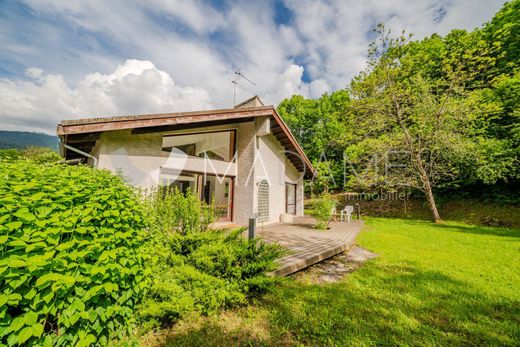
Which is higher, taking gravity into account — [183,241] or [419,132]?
[419,132]

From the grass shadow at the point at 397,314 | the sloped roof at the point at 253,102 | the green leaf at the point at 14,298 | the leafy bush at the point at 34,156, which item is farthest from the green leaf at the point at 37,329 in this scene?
the sloped roof at the point at 253,102

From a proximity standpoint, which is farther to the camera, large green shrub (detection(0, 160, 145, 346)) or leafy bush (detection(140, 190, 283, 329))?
leafy bush (detection(140, 190, 283, 329))

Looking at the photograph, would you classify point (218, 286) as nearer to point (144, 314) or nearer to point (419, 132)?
point (144, 314)

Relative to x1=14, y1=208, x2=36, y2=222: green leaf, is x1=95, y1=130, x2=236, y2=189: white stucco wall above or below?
above

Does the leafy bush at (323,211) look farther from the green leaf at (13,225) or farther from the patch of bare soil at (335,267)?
the green leaf at (13,225)

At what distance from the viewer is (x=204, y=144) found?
35.8ft

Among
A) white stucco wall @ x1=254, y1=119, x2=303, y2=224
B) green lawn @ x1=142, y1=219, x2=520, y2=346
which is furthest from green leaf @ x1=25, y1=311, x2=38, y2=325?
white stucco wall @ x1=254, y1=119, x2=303, y2=224

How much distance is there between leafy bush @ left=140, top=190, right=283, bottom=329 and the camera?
10.3 feet

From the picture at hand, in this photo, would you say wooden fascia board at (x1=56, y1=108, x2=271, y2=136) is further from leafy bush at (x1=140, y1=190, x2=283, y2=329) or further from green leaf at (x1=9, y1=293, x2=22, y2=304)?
green leaf at (x1=9, y1=293, x2=22, y2=304)

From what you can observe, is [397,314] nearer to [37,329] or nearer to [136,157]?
[37,329]

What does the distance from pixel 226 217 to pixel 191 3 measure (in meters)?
9.39

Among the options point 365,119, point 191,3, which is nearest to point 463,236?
point 365,119

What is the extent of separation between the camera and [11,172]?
2357mm

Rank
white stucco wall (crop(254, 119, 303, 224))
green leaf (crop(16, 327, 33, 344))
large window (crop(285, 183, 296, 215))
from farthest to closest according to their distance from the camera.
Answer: large window (crop(285, 183, 296, 215))
white stucco wall (crop(254, 119, 303, 224))
green leaf (crop(16, 327, 33, 344))
